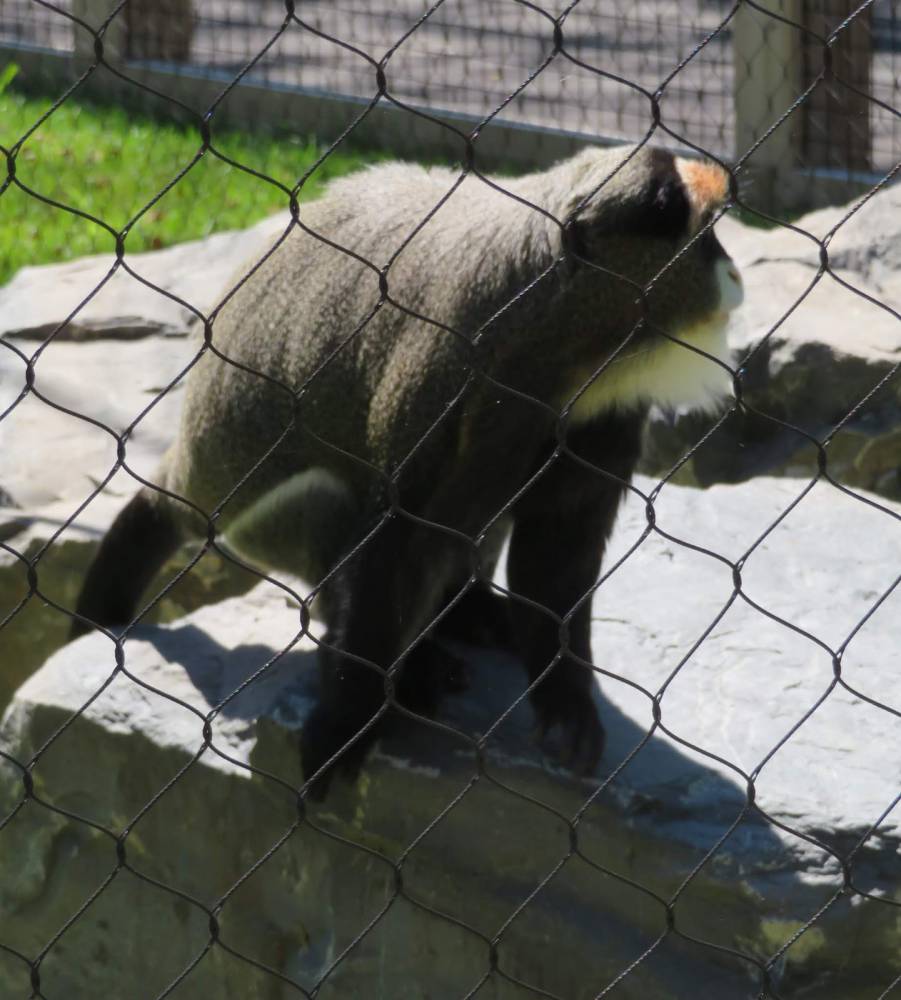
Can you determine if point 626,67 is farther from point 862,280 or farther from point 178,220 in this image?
point 862,280

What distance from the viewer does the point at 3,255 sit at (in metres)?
6.27

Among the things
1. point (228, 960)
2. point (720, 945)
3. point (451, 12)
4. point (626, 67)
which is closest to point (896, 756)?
point (720, 945)

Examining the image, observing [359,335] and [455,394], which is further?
[359,335]

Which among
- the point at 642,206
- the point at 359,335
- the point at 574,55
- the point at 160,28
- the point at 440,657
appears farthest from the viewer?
the point at 574,55

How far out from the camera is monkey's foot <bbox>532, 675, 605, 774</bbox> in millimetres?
2891

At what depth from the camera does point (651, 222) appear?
2695mm

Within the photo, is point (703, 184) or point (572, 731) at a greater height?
point (703, 184)

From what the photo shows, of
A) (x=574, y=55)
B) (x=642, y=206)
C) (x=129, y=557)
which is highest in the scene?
(x=642, y=206)

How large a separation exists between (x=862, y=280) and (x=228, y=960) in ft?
9.28

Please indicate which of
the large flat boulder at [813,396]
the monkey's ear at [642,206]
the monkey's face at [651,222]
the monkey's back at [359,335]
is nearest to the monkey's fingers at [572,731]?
the monkey's back at [359,335]

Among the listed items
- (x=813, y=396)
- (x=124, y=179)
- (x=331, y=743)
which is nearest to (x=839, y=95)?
(x=813, y=396)

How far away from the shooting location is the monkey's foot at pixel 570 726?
2.89m

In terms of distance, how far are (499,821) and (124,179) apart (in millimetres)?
4710

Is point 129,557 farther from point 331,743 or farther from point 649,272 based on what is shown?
point 649,272
